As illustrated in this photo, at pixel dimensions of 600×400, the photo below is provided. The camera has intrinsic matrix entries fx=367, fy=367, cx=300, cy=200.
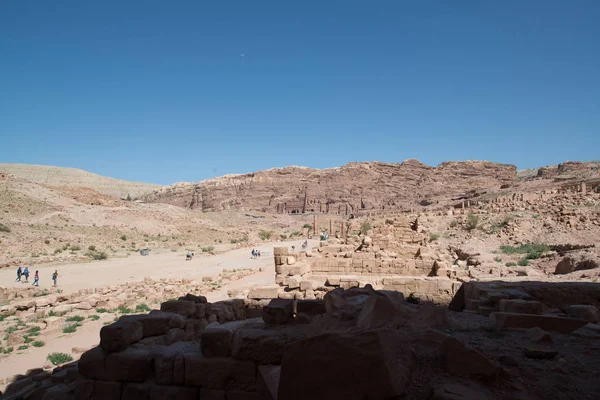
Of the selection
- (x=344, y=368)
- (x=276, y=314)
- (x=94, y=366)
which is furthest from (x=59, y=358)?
(x=344, y=368)

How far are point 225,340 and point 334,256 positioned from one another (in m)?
9.31

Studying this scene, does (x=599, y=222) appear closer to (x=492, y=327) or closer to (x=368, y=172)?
(x=492, y=327)

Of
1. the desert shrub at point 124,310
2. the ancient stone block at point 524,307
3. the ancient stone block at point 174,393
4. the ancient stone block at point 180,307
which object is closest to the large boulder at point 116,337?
the ancient stone block at point 174,393

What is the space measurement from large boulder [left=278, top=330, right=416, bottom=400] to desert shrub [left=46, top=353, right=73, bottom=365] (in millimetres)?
6124

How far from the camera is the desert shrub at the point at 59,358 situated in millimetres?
6793

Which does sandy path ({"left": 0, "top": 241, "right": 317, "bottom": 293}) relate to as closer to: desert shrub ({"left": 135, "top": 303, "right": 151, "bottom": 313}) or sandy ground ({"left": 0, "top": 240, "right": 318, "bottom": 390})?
sandy ground ({"left": 0, "top": 240, "right": 318, "bottom": 390})

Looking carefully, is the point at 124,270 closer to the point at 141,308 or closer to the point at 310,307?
the point at 141,308

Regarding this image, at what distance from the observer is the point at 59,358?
6.89 m

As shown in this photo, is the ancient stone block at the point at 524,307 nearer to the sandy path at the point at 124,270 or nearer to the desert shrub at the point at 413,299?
the desert shrub at the point at 413,299

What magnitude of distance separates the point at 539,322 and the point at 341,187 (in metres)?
105

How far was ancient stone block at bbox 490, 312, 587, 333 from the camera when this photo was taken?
4621mm

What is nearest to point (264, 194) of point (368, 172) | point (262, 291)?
point (368, 172)

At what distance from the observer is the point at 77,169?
134750 millimetres

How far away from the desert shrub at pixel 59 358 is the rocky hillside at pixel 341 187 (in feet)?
299
